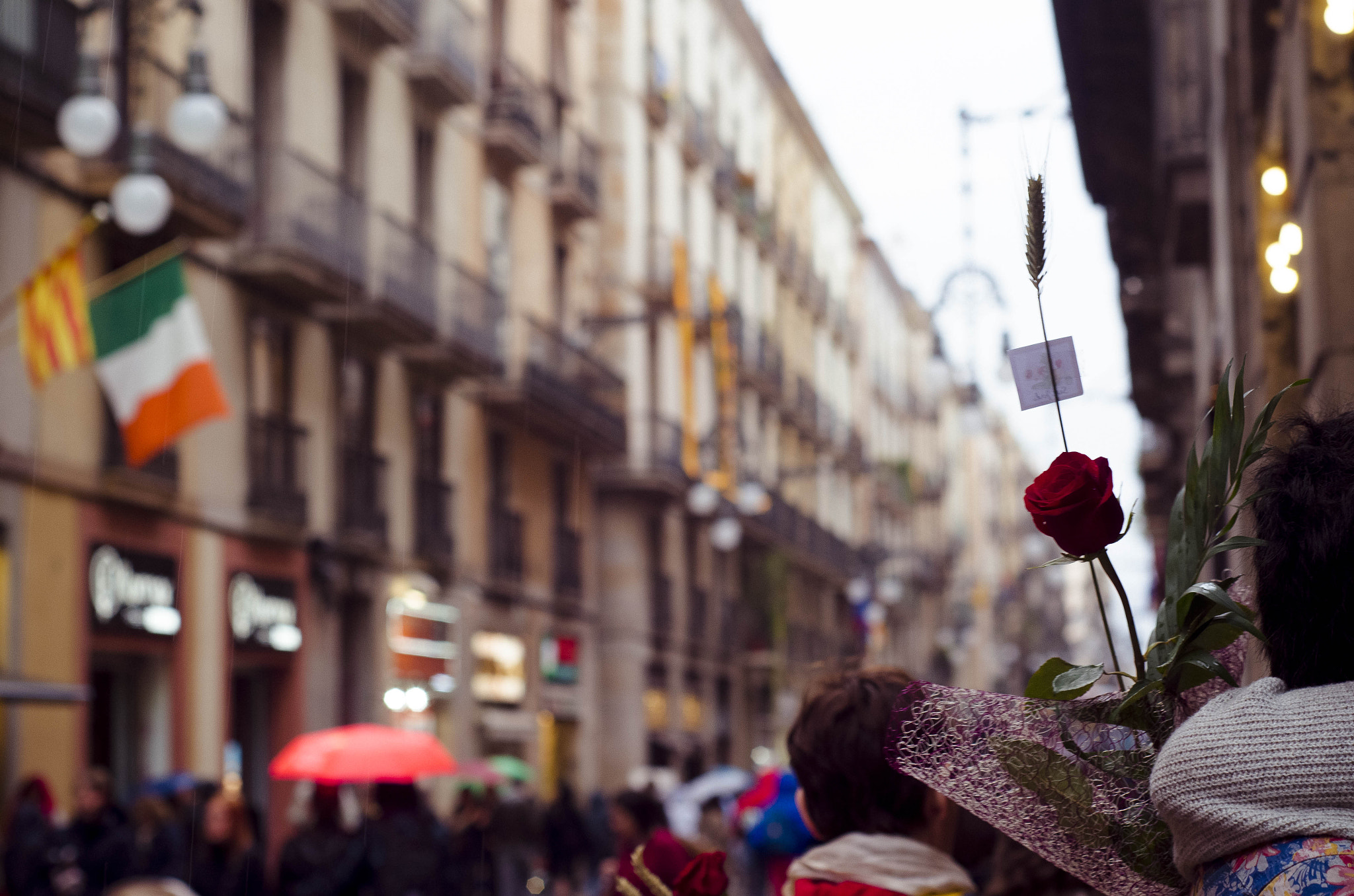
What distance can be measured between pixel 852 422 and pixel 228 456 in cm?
3547

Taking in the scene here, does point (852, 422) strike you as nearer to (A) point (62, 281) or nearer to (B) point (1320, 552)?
(A) point (62, 281)

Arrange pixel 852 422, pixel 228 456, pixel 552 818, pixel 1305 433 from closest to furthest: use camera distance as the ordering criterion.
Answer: pixel 1305 433
pixel 228 456
pixel 552 818
pixel 852 422

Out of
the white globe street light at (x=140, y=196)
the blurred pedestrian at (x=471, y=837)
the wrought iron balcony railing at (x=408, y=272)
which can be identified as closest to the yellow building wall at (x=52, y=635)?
the blurred pedestrian at (x=471, y=837)

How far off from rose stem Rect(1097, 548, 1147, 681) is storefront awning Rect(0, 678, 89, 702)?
9.73 metres

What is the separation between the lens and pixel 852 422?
51.8 meters

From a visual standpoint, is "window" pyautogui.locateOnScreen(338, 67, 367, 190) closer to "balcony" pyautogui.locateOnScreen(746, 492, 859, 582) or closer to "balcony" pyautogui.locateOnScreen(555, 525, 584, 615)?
"balcony" pyautogui.locateOnScreen(555, 525, 584, 615)

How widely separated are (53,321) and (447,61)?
1083 cm

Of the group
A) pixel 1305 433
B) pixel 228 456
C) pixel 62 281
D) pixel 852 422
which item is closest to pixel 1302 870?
pixel 1305 433

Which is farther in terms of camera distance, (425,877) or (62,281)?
(62,281)

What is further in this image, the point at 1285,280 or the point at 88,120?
the point at 88,120

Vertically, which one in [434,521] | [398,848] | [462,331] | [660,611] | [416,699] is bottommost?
[398,848]

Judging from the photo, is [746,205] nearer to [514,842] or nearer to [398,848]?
[514,842]

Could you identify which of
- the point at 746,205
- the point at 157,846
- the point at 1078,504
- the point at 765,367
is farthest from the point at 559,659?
the point at 1078,504

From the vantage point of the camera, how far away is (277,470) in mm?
18641
